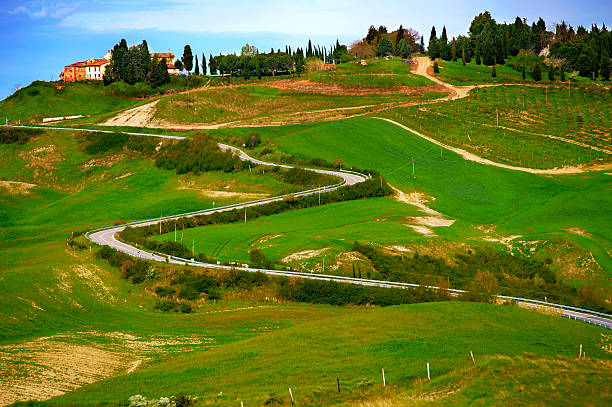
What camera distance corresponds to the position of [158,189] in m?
120

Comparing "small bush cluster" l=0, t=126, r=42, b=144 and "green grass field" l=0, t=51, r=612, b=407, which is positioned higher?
"small bush cluster" l=0, t=126, r=42, b=144

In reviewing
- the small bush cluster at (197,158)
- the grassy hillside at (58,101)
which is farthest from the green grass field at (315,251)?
the small bush cluster at (197,158)

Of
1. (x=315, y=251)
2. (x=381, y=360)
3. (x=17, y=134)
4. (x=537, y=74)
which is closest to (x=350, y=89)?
(x=537, y=74)

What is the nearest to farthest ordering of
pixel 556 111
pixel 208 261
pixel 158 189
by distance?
1. pixel 208 261
2. pixel 158 189
3. pixel 556 111

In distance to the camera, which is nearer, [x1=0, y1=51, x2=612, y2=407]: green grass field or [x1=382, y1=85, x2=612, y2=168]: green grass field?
[x1=0, y1=51, x2=612, y2=407]: green grass field

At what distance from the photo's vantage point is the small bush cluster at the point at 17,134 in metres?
150

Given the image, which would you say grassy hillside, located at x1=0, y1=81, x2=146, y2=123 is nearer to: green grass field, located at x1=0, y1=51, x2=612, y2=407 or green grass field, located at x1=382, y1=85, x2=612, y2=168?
green grass field, located at x1=0, y1=51, x2=612, y2=407

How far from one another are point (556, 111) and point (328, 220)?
97.2 m

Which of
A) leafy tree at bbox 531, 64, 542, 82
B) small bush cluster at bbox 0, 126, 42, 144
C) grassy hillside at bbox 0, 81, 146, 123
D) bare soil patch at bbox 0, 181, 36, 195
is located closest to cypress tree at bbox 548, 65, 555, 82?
leafy tree at bbox 531, 64, 542, 82

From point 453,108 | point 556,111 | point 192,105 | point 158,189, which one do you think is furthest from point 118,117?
point 556,111

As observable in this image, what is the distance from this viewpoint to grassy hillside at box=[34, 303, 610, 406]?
1280 inches

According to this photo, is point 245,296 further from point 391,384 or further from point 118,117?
point 118,117

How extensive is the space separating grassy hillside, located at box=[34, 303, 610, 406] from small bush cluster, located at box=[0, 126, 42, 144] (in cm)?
12535

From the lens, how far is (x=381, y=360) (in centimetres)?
3847
